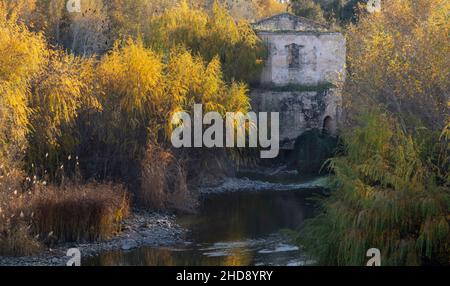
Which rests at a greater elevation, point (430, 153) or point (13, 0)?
point (13, 0)

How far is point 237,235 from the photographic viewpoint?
19.1 m

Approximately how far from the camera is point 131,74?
22.1m

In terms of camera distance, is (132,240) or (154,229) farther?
(154,229)

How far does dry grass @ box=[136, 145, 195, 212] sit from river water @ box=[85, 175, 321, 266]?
2.15 feet

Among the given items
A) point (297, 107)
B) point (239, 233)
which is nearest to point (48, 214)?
point (239, 233)

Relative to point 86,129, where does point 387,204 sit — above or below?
below

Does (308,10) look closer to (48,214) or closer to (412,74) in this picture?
(412,74)

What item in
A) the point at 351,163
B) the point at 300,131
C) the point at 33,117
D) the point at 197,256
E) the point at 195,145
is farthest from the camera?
the point at 300,131

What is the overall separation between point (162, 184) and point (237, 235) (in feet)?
10.6

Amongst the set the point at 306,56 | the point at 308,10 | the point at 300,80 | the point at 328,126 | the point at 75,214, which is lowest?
the point at 75,214

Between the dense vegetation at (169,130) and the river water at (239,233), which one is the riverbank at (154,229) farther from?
the dense vegetation at (169,130)

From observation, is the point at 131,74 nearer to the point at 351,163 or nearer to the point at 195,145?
the point at 195,145

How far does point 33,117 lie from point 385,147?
921 cm
